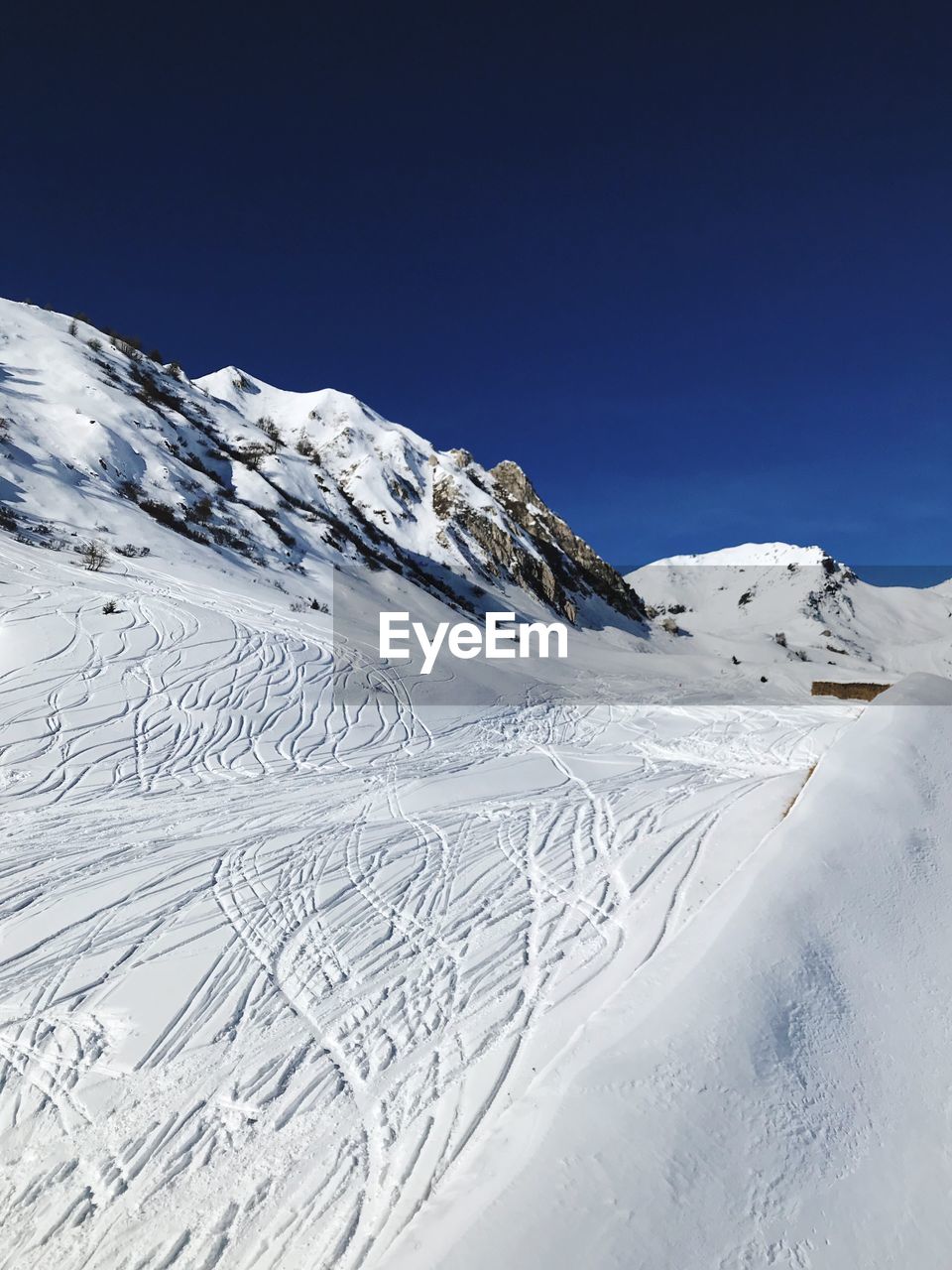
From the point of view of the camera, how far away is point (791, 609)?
53.9 m

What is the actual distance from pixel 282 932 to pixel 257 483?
2961 centimetres

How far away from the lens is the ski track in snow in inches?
125

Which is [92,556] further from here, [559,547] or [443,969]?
[559,547]

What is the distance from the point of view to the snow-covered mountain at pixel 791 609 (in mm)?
40469

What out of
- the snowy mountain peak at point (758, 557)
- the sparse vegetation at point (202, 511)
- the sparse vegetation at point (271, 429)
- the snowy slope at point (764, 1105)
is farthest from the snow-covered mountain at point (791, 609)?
the snowy slope at point (764, 1105)

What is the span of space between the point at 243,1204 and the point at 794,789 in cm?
689

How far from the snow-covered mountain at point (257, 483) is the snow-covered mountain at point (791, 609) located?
28.9ft

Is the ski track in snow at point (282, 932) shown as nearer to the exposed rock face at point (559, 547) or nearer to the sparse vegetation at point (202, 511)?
the sparse vegetation at point (202, 511)

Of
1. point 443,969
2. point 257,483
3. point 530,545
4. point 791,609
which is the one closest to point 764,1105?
point 443,969

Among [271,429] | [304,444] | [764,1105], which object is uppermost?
[271,429]

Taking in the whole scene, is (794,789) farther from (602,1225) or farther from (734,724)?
(602,1225)

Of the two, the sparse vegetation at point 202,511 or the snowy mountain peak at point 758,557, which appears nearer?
the sparse vegetation at point 202,511

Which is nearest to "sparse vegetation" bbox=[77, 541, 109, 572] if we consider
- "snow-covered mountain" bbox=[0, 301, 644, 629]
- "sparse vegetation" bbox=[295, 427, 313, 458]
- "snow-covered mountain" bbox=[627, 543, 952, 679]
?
"snow-covered mountain" bbox=[0, 301, 644, 629]

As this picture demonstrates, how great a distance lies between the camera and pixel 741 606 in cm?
5744
